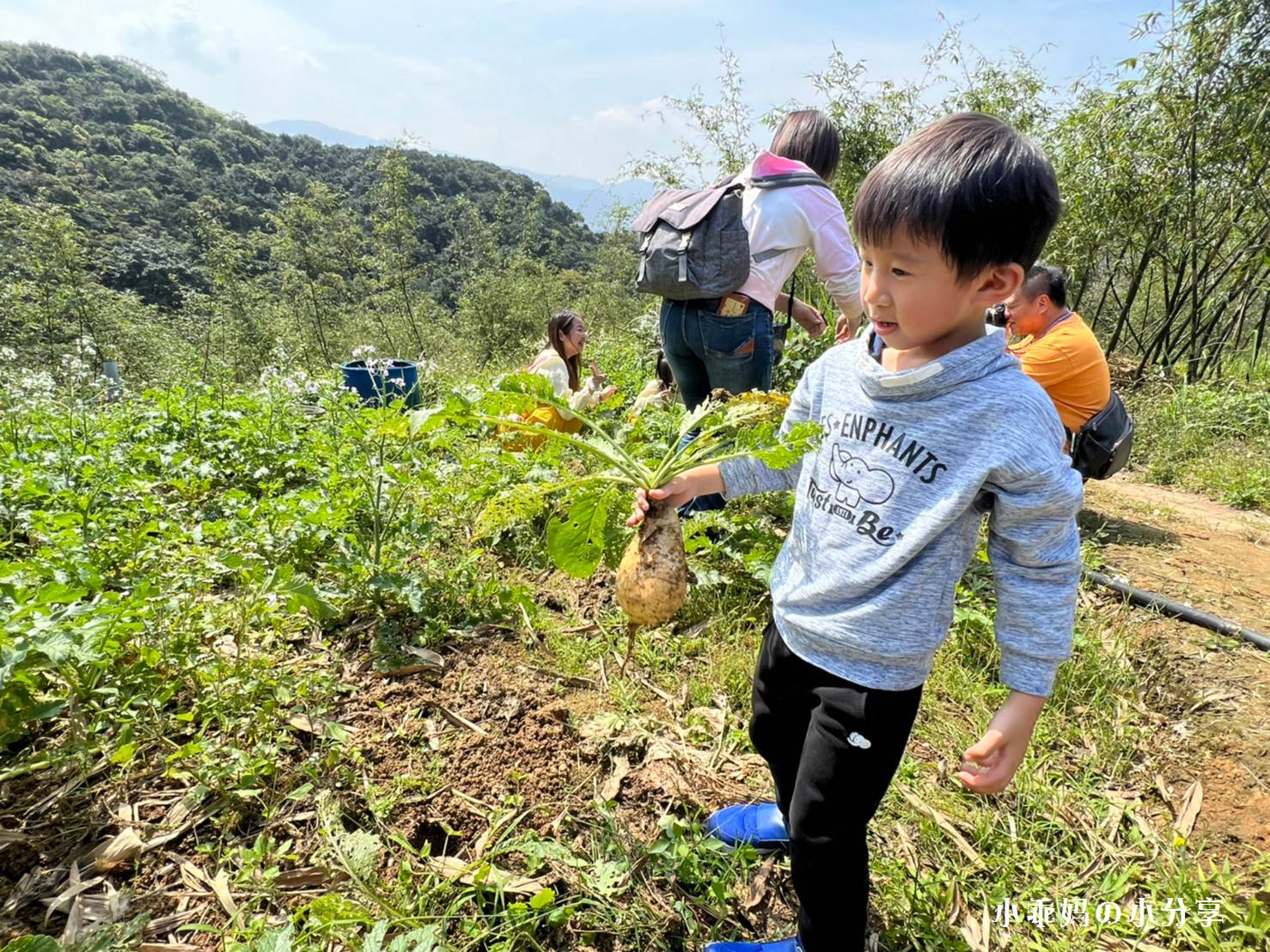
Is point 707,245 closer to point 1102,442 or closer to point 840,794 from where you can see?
point 840,794

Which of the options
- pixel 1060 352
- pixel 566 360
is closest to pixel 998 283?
pixel 1060 352

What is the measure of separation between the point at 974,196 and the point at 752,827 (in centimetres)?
173

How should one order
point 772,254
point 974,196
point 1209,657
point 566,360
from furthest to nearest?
point 566,360
point 772,254
point 1209,657
point 974,196

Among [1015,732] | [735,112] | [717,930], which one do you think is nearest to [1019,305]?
[1015,732]

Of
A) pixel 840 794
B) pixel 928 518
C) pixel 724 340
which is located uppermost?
pixel 724 340

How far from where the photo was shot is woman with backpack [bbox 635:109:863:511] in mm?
2779

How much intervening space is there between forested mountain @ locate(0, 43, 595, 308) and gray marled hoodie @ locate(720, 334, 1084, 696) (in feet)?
93.5

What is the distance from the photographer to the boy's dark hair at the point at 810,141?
2.84 metres

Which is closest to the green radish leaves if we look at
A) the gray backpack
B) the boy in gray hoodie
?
the boy in gray hoodie

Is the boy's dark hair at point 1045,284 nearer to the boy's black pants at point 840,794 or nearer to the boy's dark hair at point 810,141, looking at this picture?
the boy's dark hair at point 810,141

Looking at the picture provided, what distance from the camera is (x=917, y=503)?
1.22 meters

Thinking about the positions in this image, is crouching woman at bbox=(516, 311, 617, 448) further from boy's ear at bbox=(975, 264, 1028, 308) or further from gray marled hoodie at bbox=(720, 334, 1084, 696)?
boy's ear at bbox=(975, 264, 1028, 308)

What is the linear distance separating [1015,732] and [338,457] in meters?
3.03

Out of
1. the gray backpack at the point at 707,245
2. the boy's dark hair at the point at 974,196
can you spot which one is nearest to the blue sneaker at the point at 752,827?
the boy's dark hair at the point at 974,196
